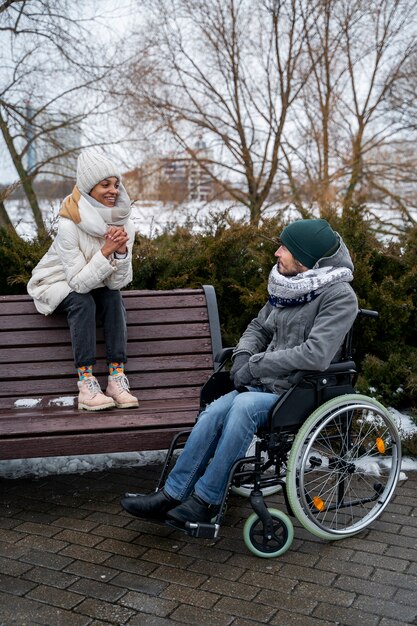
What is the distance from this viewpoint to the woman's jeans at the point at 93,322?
4027 mm

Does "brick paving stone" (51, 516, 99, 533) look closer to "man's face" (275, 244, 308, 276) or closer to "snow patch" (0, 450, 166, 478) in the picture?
"snow patch" (0, 450, 166, 478)

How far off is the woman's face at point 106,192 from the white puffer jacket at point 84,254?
0.04 metres

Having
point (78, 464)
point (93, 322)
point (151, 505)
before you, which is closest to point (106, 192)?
point (93, 322)

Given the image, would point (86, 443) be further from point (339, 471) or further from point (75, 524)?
point (339, 471)

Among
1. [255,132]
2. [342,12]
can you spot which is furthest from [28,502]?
[342,12]

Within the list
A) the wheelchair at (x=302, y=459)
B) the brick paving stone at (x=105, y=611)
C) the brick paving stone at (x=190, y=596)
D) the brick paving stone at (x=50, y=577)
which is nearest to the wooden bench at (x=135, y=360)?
the wheelchair at (x=302, y=459)

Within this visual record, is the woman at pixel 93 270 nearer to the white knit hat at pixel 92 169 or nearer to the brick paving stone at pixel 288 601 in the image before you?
the white knit hat at pixel 92 169

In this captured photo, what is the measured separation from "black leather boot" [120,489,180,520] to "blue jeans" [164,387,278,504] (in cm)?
3

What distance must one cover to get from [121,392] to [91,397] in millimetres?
169

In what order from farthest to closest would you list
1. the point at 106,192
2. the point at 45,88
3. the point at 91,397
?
the point at 45,88, the point at 106,192, the point at 91,397

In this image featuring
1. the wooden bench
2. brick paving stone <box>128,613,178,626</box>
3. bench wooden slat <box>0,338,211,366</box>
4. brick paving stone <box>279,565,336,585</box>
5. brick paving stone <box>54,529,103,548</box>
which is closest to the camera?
brick paving stone <box>128,613,178,626</box>

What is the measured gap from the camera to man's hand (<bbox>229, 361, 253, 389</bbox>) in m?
3.47

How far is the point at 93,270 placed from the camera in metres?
3.99

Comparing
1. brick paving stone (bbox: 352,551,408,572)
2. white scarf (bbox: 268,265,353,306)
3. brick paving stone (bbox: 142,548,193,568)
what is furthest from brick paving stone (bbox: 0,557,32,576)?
white scarf (bbox: 268,265,353,306)
